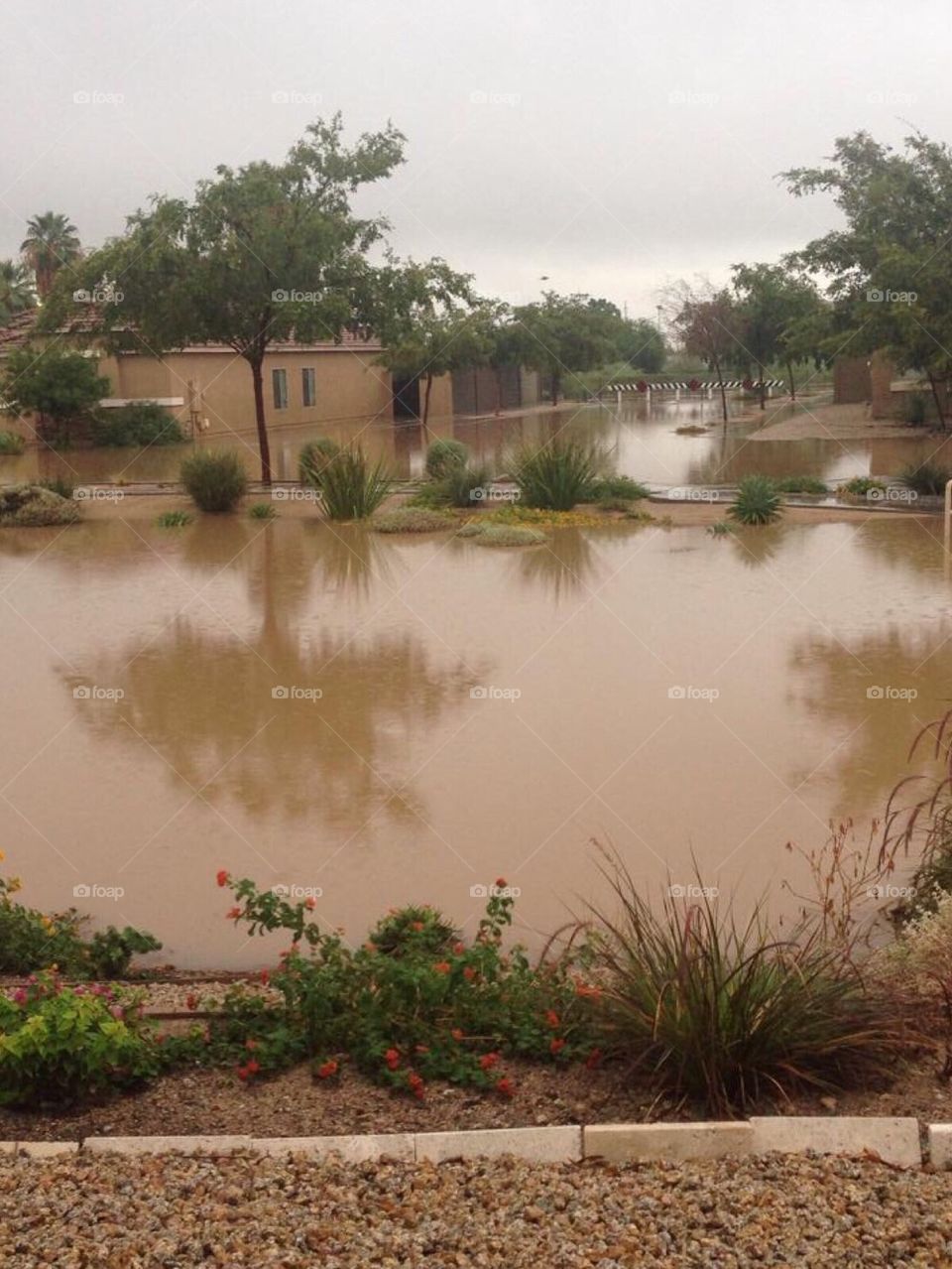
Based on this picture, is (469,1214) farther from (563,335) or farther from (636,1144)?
(563,335)

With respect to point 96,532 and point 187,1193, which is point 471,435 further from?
point 187,1193

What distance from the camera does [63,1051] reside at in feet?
12.9

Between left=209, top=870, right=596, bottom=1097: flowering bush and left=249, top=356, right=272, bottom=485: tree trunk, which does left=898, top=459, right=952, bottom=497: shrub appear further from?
left=209, top=870, right=596, bottom=1097: flowering bush

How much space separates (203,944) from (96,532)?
13.9 meters

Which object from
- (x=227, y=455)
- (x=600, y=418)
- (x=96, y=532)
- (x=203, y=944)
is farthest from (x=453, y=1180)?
(x=600, y=418)

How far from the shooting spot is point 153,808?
294 inches

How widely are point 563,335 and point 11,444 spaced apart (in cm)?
2233

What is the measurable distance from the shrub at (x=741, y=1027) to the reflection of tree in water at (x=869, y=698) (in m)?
3.28

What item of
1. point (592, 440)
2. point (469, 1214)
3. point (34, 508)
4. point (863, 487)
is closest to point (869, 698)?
point (469, 1214)

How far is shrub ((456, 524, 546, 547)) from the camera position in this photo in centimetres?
1702

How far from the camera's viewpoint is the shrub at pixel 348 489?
18.9 m

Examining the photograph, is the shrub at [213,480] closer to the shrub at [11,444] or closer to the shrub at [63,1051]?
the shrub at [11,444]

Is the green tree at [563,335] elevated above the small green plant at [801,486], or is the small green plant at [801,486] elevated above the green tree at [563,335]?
the green tree at [563,335]

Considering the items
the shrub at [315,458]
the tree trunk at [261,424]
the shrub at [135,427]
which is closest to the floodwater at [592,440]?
the shrub at [135,427]
